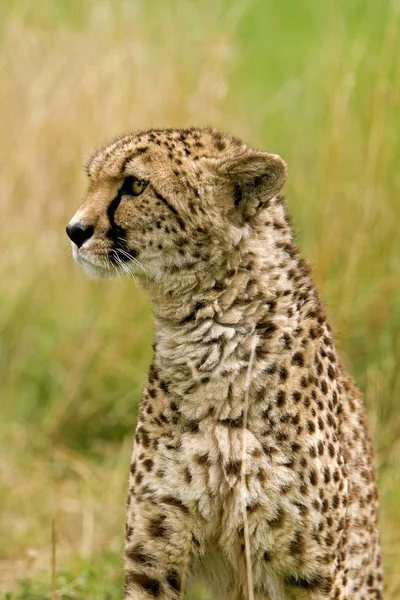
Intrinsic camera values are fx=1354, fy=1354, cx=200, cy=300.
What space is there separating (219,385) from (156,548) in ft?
1.44

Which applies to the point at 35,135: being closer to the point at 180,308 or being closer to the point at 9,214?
the point at 9,214

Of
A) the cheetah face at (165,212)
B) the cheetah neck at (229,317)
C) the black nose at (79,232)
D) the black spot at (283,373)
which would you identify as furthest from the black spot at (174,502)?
the black nose at (79,232)

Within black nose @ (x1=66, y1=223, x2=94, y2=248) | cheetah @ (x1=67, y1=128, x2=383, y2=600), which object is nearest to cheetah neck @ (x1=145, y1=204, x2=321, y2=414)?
cheetah @ (x1=67, y1=128, x2=383, y2=600)

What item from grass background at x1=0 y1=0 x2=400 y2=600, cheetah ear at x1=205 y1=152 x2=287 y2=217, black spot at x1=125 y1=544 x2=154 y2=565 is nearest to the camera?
cheetah ear at x1=205 y1=152 x2=287 y2=217

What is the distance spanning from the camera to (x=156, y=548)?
3.40 meters

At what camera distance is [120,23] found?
6660mm

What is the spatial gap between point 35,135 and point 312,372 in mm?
3295

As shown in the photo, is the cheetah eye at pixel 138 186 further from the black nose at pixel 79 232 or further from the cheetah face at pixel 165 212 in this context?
the black nose at pixel 79 232

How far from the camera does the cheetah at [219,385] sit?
11.0 ft

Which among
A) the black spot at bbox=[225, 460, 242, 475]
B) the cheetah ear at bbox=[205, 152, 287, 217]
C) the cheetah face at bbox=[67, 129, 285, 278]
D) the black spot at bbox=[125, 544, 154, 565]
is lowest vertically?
the black spot at bbox=[125, 544, 154, 565]

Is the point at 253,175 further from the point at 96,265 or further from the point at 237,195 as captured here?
the point at 96,265

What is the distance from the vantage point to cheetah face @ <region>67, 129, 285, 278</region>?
3.37m

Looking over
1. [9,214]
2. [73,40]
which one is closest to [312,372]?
[9,214]

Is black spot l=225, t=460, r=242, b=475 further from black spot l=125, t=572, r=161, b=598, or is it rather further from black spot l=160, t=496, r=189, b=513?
black spot l=125, t=572, r=161, b=598
